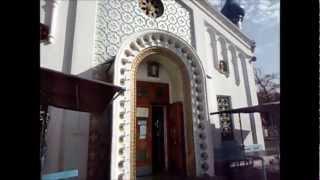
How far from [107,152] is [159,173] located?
129cm

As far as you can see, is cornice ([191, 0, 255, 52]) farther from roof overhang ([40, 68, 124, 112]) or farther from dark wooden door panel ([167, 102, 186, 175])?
roof overhang ([40, 68, 124, 112])

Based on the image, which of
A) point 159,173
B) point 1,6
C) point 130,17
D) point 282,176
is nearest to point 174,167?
point 159,173

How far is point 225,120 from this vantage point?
467 centimetres

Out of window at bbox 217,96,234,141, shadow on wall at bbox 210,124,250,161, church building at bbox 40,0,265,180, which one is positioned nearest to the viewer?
church building at bbox 40,0,265,180

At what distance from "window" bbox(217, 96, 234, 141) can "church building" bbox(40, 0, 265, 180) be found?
2 cm

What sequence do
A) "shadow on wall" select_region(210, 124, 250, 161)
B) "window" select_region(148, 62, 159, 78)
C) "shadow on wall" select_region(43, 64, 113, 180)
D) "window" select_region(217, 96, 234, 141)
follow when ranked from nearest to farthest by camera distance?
"shadow on wall" select_region(43, 64, 113, 180)
"shadow on wall" select_region(210, 124, 250, 161)
"window" select_region(148, 62, 159, 78)
"window" select_region(217, 96, 234, 141)

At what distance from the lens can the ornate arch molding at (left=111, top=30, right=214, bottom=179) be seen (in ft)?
10.3

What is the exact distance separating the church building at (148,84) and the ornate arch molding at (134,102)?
0.01 metres

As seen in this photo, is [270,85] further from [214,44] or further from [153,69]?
[214,44]

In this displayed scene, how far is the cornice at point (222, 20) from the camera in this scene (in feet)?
16.5

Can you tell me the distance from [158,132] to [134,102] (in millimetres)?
1047

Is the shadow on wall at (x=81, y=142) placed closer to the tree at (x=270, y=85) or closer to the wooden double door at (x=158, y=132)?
the wooden double door at (x=158, y=132)

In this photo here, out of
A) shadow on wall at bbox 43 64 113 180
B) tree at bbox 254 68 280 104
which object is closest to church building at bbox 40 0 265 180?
shadow on wall at bbox 43 64 113 180

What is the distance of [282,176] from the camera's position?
72 cm
